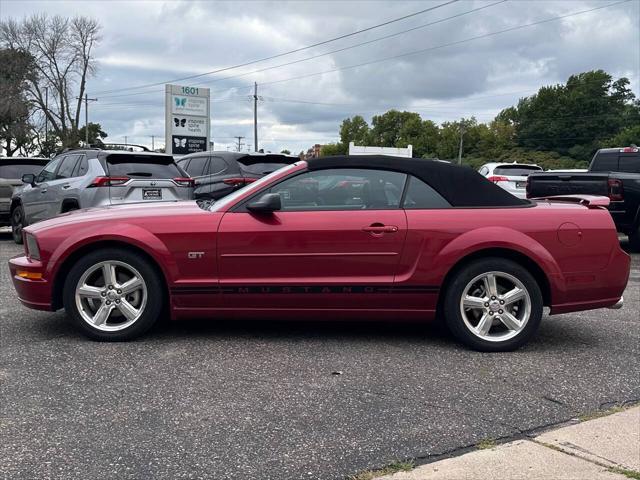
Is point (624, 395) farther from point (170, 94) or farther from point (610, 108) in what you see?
point (610, 108)

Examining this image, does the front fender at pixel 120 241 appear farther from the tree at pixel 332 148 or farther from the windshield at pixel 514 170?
the tree at pixel 332 148

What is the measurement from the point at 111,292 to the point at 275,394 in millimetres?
1703

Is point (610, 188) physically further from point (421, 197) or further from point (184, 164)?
point (184, 164)

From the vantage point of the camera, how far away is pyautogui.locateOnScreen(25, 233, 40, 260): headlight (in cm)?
472

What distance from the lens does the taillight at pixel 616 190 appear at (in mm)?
10102

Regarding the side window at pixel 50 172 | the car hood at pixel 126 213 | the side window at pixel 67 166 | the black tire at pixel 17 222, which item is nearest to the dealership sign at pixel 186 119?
the black tire at pixel 17 222

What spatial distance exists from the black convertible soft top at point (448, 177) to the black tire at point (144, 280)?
148cm

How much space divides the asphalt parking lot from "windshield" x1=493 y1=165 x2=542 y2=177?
9517 millimetres

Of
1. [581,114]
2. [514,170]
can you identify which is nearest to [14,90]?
[514,170]

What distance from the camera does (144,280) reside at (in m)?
4.62

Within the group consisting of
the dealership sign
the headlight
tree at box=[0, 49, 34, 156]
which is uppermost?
tree at box=[0, 49, 34, 156]

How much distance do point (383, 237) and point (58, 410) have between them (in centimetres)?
244

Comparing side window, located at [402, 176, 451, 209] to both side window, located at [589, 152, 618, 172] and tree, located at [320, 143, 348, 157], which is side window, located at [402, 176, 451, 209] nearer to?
side window, located at [589, 152, 618, 172]

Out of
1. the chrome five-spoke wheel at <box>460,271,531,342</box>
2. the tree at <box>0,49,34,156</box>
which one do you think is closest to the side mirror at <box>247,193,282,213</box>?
the chrome five-spoke wheel at <box>460,271,531,342</box>
